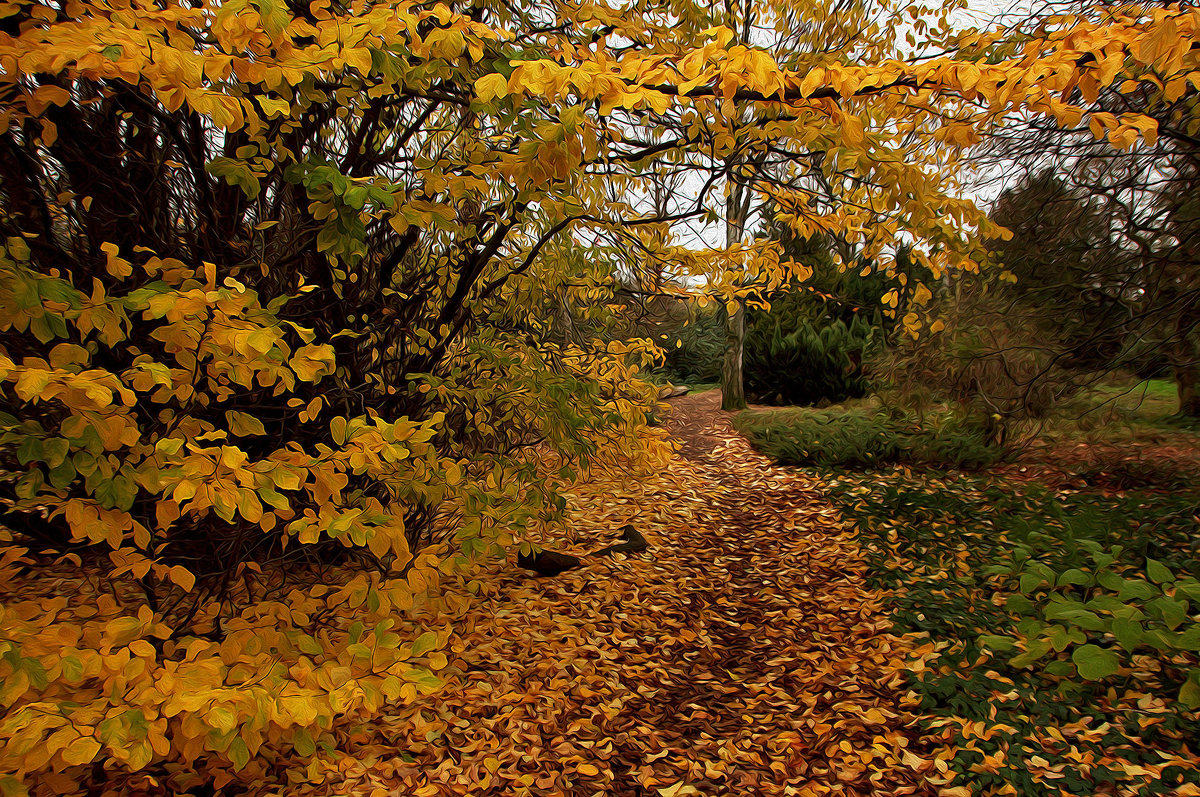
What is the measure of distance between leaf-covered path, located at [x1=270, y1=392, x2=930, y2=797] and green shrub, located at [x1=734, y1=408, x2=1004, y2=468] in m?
2.11

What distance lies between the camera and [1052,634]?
225 cm

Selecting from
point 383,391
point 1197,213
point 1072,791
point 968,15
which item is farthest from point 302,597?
point 1197,213

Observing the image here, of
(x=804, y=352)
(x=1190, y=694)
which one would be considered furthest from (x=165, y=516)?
(x=804, y=352)

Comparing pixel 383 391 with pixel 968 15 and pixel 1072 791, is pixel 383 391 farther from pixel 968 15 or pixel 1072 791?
pixel 968 15

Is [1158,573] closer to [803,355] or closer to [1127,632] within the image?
[1127,632]

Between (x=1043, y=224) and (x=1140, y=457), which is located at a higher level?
(x=1043, y=224)

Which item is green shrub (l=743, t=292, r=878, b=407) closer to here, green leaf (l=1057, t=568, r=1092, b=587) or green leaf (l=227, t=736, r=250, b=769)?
green leaf (l=1057, t=568, r=1092, b=587)

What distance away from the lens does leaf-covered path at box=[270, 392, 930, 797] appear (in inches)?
107

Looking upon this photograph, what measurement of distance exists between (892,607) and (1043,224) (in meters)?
3.67

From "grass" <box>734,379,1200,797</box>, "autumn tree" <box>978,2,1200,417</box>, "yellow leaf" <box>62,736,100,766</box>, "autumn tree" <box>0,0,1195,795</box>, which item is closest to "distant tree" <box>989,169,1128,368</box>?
"autumn tree" <box>978,2,1200,417</box>

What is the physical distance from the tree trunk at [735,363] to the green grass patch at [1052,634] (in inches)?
236

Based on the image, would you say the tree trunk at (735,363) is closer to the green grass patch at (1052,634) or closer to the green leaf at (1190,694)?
the green grass patch at (1052,634)

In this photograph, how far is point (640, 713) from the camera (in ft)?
10.5

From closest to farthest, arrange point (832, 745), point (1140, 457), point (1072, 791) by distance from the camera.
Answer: point (1072, 791), point (832, 745), point (1140, 457)
